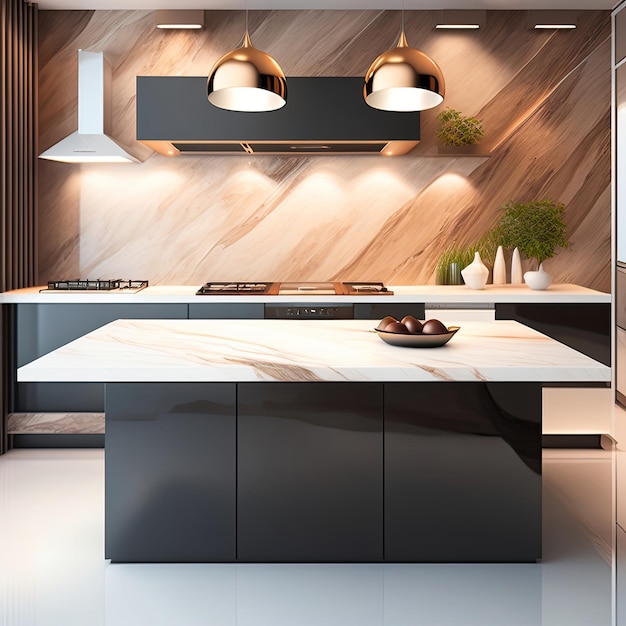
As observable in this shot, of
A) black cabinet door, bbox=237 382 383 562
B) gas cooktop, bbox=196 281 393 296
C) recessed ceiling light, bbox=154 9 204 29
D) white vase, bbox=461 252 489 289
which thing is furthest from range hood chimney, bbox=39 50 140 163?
black cabinet door, bbox=237 382 383 562

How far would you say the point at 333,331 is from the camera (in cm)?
296

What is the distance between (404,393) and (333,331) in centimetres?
51

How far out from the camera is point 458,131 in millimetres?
4703

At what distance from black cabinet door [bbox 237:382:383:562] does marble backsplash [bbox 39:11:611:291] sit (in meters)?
2.43

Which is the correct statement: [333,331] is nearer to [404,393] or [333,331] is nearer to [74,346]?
[404,393]

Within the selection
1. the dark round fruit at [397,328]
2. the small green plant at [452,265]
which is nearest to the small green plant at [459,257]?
the small green plant at [452,265]

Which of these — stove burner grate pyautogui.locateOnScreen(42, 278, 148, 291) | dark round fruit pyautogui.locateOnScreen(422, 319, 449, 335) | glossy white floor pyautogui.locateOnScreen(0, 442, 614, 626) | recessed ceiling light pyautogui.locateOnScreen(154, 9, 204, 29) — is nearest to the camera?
glossy white floor pyautogui.locateOnScreen(0, 442, 614, 626)

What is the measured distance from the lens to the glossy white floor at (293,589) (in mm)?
2291

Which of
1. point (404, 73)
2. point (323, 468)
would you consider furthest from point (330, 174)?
point (323, 468)

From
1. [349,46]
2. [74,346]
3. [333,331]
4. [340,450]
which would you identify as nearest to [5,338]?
[74,346]

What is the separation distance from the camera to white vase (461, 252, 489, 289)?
4.48m

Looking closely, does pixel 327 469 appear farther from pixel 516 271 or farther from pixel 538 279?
pixel 516 271

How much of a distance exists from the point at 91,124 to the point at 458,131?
7.74 ft

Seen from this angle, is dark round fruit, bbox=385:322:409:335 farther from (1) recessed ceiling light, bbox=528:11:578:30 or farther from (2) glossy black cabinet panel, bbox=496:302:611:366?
(1) recessed ceiling light, bbox=528:11:578:30
